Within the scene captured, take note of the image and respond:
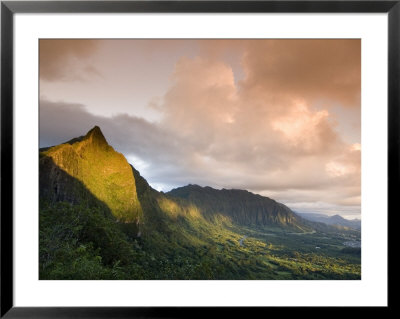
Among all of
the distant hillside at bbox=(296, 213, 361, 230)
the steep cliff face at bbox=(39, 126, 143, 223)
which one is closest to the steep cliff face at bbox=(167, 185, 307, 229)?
the distant hillside at bbox=(296, 213, 361, 230)

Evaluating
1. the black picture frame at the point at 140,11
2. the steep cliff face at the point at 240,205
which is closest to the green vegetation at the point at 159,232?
the steep cliff face at the point at 240,205

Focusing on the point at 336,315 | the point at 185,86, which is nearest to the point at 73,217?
the point at 185,86

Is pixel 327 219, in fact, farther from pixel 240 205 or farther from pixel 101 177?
pixel 101 177

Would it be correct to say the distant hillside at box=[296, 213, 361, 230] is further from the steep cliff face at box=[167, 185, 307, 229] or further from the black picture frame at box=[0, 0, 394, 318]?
the black picture frame at box=[0, 0, 394, 318]

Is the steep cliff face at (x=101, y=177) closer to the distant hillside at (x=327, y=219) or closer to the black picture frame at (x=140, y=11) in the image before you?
the black picture frame at (x=140, y=11)

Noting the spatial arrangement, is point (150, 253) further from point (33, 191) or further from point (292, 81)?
point (292, 81)

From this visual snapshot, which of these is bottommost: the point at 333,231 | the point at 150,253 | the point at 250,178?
the point at 150,253

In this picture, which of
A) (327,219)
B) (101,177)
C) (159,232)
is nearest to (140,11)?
(327,219)

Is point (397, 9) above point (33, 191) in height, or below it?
above
